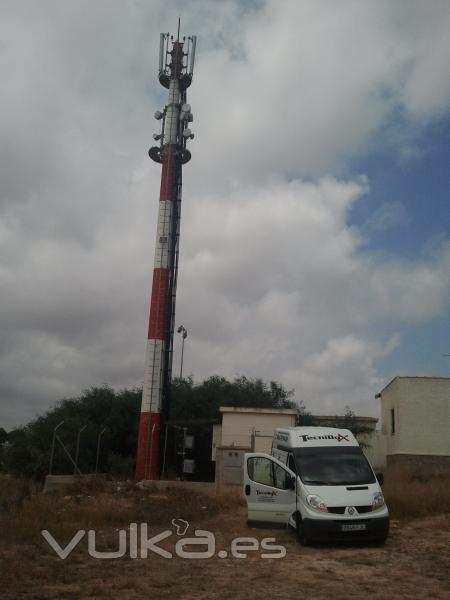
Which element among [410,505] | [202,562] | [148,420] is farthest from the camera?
[148,420]

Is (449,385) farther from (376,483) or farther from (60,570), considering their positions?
(60,570)

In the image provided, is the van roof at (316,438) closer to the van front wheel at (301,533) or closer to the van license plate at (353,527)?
the van front wheel at (301,533)

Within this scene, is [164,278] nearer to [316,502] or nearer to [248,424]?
[248,424]

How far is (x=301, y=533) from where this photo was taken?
1235 cm

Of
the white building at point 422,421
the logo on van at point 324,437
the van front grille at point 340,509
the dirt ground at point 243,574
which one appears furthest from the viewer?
the white building at point 422,421

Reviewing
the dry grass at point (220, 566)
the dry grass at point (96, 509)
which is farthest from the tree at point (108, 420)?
the dry grass at point (220, 566)

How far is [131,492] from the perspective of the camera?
24.2 m

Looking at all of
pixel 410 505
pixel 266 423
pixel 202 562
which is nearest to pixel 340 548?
pixel 202 562

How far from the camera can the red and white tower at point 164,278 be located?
34188 millimetres

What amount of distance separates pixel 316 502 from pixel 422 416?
18656 mm

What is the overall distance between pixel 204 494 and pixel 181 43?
3352 cm

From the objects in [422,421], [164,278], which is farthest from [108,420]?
[422,421]

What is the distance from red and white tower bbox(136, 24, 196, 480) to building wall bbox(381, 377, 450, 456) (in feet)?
44.5

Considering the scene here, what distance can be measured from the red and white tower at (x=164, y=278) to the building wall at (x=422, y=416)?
44.5ft
